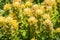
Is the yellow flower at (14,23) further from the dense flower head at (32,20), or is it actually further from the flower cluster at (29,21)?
the dense flower head at (32,20)

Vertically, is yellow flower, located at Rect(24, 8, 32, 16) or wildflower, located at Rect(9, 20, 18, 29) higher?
yellow flower, located at Rect(24, 8, 32, 16)

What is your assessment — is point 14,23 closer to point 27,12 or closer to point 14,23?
point 14,23

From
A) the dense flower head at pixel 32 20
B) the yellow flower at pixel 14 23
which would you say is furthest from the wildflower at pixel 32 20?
the yellow flower at pixel 14 23

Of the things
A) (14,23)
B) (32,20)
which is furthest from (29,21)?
(14,23)

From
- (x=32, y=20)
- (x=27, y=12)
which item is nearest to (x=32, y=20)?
(x=32, y=20)

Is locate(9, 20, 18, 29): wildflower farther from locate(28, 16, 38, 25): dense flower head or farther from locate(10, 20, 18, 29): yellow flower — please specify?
locate(28, 16, 38, 25): dense flower head

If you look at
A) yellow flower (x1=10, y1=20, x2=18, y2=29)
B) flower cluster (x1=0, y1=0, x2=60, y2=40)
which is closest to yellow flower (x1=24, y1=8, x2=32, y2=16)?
flower cluster (x1=0, y1=0, x2=60, y2=40)

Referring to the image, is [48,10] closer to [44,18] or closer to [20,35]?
[44,18]

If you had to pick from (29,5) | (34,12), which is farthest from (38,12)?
(29,5)

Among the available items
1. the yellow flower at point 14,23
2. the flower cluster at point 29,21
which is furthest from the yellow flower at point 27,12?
the yellow flower at point 14,23

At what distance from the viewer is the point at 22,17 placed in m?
2.71

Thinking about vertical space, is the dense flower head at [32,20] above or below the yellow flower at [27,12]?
below

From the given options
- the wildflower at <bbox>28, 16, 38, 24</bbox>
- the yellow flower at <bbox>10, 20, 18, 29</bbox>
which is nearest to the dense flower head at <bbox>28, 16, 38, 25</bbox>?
the wildflower at <bbox>28, 16, 38, 24</bbox>

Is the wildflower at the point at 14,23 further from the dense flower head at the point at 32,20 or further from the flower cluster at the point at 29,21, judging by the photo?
the dense flower head at the point at 32,20
